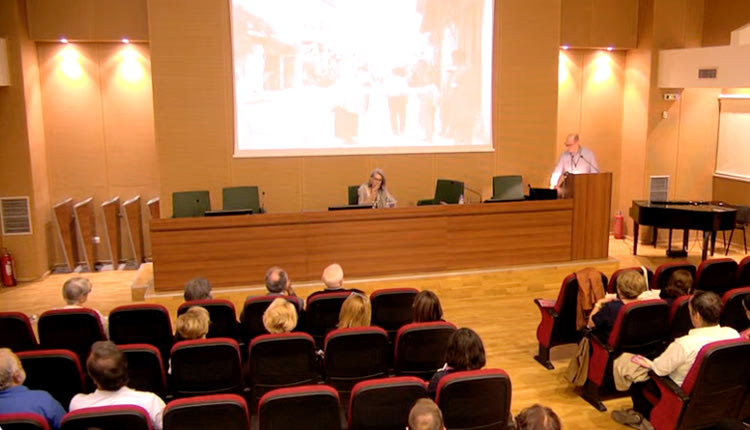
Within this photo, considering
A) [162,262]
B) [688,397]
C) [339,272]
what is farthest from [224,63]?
[688,397]

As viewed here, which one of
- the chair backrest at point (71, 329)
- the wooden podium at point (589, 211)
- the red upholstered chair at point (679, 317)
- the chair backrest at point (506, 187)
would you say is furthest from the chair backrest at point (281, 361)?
the chair backrest at point (506, 187)

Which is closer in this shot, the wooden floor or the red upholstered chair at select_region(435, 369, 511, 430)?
the red upholstered chair at select_region(435, 369, 511, 430)

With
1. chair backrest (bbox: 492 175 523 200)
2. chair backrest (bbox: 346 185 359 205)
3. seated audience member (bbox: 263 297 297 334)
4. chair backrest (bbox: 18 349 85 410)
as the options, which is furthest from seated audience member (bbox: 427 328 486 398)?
chair backrest (bbox: 492 175 523 200)

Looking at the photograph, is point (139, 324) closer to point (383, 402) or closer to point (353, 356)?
point (353, 356)

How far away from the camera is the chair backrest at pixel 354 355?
4.10 metres

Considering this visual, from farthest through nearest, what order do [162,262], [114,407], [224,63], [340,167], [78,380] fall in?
[340,167] < [224,63] < [162,262] < [78,380] < [114,407]

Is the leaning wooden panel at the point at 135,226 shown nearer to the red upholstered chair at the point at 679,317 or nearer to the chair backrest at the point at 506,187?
the chair backrest at the point at 506,187

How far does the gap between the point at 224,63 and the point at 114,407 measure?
6.47 m

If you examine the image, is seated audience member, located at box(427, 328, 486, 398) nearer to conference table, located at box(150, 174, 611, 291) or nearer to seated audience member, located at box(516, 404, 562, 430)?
seated audience member, located at box(516, 404, 562, 430)

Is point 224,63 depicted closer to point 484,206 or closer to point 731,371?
point 484,206

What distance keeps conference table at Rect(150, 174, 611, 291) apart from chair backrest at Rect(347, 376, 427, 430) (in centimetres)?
417

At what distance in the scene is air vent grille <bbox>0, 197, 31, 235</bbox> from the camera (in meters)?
8.85

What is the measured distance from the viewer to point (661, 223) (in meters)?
9.10

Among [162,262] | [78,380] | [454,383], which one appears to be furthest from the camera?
[162,262]
